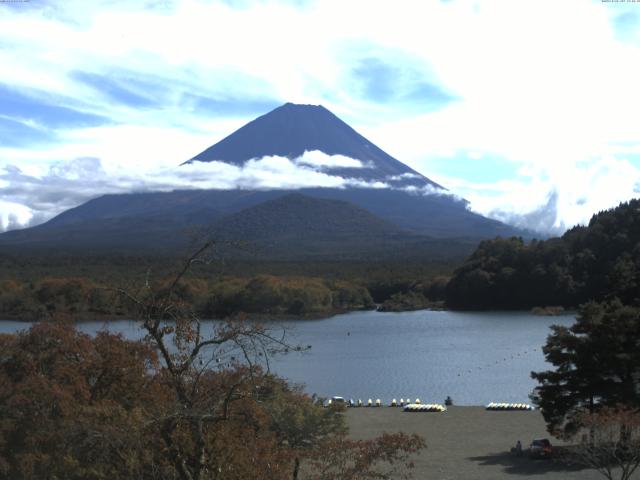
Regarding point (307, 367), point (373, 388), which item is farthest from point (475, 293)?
point (373, 388)

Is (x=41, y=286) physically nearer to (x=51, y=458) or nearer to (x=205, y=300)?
(x=205, y=300)

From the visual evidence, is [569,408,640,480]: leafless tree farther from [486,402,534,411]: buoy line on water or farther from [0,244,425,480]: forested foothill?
[486,402,534,411]: buoy line on water

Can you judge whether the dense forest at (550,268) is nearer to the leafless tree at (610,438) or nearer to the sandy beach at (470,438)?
the sandy beach at (470,438)

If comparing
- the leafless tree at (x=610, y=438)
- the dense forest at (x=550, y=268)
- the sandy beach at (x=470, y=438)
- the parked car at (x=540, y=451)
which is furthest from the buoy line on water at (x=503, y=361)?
the dense forest at (x=550, y=268)

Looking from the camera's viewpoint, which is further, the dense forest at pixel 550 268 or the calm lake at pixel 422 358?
the dense forest at pixel 550 268

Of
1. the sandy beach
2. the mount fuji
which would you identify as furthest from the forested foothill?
the mount fuji
